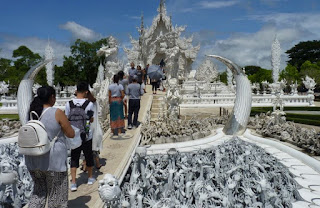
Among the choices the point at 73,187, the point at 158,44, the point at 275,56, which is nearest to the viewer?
the point at 73,187

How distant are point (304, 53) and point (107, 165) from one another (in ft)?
177

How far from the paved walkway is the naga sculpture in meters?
2.74

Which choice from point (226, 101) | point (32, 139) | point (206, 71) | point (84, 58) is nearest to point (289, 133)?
point (32, 139)

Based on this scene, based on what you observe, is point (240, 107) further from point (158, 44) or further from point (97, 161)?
point (158, 44)

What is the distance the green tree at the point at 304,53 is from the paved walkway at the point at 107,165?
2000 inches

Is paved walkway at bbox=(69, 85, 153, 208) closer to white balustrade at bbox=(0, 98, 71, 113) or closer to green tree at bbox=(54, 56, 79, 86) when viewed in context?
white balustrade at bbox=(0, 98, 71, 113)

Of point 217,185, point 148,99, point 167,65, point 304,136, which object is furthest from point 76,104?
point 167,65

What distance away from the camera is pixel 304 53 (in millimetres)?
49438

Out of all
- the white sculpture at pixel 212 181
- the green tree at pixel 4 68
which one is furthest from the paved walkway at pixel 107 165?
the green tree at pixel 4 68

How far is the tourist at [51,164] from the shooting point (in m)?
2.58

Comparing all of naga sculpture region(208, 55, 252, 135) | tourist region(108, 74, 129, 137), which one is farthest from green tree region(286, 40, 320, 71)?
tourist region(108, 74, 129, 137)

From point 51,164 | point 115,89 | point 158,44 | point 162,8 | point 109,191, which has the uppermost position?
point 162,8

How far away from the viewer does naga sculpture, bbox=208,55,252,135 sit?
292 inches

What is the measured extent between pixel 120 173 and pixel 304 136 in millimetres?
4589
